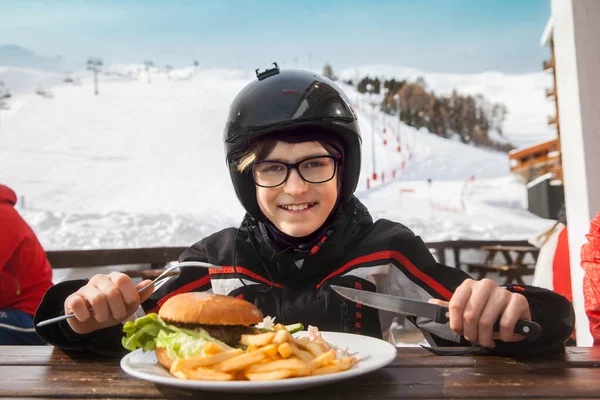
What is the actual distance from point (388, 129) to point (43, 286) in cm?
1561

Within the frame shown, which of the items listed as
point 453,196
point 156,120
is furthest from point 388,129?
point 156,120

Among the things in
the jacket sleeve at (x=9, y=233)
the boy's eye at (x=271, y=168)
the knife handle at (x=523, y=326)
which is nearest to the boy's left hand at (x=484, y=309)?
the knife handle at (x=523, y=326)

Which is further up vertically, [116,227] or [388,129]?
[388,129]

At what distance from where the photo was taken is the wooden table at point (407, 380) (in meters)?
0.91

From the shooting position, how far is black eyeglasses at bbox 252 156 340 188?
1.66 meters

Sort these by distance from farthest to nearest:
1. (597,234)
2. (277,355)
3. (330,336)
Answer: (597,234), (330,336), (277,355)

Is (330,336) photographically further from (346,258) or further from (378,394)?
(346,258)

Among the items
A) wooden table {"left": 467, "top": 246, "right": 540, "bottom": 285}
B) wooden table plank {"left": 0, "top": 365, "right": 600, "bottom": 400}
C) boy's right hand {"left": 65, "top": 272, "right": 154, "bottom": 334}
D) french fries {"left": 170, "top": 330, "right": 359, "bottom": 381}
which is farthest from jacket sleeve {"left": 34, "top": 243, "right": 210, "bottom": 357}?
wooden table {"left": 467, "top": 246, "right": 540, "bottom": 285}

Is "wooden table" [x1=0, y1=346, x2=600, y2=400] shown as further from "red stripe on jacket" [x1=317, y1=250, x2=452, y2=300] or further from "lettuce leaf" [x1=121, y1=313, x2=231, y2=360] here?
"red stripe on jacket" [x1=317, y1=250, x2=452, y2=300]

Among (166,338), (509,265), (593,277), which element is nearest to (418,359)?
(166,338)

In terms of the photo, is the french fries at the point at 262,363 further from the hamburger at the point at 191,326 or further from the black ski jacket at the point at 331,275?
the black ski jacket at the point at 331,275

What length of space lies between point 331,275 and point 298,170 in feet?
1.15

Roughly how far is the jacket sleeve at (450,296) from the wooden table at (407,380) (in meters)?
0.04

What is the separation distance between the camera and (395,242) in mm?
1760
